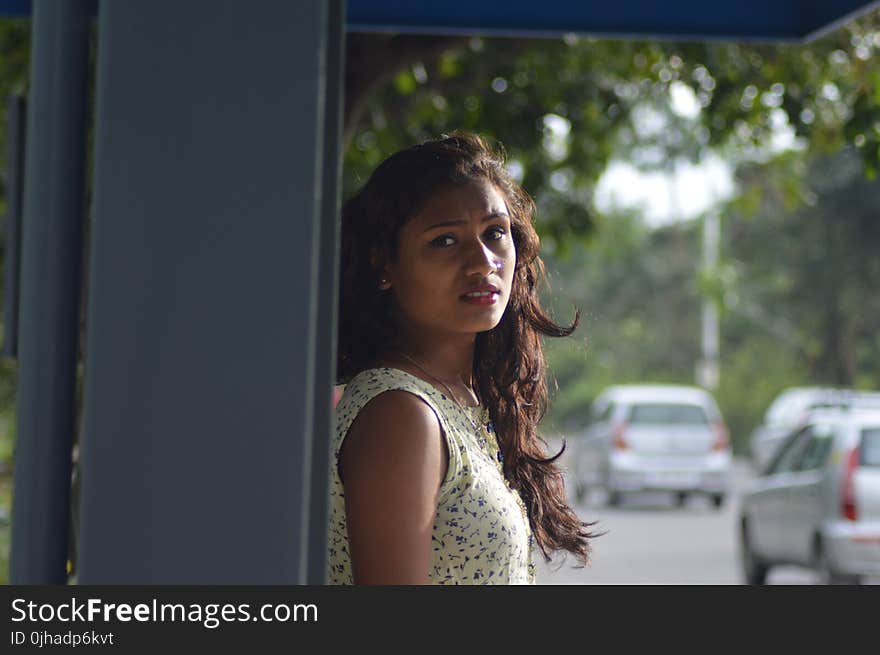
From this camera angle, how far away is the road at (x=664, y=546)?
12875 millimetres

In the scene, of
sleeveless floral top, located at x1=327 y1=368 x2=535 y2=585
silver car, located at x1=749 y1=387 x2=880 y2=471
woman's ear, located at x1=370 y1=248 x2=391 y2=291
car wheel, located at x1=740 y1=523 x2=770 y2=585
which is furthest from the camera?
silver car, located at x1=749 y1=387 x2=880 y2=471

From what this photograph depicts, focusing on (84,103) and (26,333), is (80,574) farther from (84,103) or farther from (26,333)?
(84,103)

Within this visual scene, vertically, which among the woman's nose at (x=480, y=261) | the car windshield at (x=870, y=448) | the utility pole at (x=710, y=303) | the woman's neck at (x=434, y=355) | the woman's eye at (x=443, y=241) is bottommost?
the woman's neck at (x=434, y=355)

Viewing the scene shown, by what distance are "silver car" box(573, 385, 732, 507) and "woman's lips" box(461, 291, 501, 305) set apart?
16511mm

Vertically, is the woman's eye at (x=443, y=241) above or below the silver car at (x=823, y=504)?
below

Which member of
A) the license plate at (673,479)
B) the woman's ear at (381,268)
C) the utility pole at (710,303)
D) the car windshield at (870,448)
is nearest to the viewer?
the woman's ear at (381,268)

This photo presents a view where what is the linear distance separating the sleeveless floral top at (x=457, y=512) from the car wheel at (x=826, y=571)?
8117mm

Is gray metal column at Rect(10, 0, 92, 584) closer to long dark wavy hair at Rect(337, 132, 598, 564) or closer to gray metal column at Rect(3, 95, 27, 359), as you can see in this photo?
gray metal column at Rect(3, 95, 27, 359)

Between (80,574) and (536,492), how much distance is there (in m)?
1.24

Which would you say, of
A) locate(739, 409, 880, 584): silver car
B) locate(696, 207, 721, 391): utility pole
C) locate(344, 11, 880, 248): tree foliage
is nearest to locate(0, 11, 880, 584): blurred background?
locate(344, 11, 880, 248): tree foliage

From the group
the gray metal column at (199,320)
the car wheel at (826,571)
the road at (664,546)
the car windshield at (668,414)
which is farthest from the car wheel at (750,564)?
the gray metal column at (199,320)

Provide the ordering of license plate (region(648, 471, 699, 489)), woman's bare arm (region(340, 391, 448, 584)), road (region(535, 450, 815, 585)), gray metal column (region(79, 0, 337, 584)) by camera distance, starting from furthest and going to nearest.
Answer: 1. license plate (region(648, 471, 699, 489))
2. road (region(535, 450, 815, 585))
3. woman's bare arm (region(340, 391, 448, 584))
4. gray metal column (region(79, 0, 337, 584))

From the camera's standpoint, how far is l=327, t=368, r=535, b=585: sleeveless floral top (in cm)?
195

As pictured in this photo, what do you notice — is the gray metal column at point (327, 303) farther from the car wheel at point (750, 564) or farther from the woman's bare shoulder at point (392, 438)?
the car wheel at point (750, 564)
